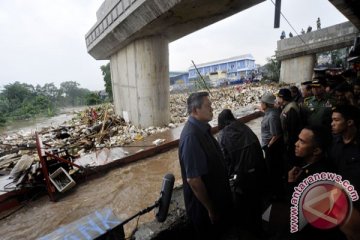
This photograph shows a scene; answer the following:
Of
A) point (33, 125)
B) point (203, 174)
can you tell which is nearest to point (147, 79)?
point (203, 174)

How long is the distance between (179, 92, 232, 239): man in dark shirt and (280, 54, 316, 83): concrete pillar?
17244mm

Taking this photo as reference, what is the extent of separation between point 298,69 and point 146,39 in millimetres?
13777

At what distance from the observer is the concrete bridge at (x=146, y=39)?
552cm

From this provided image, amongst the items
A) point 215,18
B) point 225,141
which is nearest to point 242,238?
point 225,141

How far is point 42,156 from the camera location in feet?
13.1

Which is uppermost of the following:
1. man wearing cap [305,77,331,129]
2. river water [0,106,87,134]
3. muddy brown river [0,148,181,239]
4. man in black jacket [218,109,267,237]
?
man wearing cap [305,77,331,129]

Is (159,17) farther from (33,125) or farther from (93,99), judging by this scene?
(93,99)

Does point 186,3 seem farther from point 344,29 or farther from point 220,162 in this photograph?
point 344,29

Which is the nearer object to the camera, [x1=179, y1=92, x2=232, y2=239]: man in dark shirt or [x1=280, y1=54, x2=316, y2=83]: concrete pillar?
[x1=179, y1=92, x2=232, y2=239]: man in dark shirt

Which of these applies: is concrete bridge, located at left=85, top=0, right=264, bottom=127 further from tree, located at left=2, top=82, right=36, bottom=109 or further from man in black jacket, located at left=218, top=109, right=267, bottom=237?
tree, located at left=2, top=82, right=36, bottom=109

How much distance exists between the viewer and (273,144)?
3.03m

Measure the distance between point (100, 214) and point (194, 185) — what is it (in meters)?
0.73

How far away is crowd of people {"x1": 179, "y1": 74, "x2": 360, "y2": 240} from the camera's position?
177 centimetres

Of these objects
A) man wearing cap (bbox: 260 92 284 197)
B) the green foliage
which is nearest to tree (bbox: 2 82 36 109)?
the green foliage
